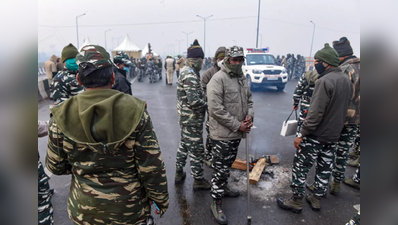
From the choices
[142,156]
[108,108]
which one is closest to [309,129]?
[142,156]

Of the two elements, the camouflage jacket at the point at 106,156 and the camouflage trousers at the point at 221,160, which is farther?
the camouflage trousers at the point at 221,160

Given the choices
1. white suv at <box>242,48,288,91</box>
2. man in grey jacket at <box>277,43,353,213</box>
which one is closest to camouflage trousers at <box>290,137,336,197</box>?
man in grey jacket at <box>277,43,353,213</box>

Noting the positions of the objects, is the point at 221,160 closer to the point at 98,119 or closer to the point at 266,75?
the point at 98,119

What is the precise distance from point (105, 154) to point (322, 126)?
257 centimetres

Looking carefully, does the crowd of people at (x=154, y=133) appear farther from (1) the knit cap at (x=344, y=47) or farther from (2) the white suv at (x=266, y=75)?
(2) the white suv at (x=266, y=75)

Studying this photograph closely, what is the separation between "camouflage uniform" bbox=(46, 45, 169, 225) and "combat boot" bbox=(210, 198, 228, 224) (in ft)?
4.83

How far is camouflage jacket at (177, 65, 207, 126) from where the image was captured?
3.35 metres

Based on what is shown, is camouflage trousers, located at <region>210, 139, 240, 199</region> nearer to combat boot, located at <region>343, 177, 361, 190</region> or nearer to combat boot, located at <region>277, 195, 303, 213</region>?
combat boot, located at <region>277, 195, 303, 213</region>

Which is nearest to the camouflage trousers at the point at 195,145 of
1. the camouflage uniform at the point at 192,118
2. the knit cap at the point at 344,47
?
the camouflage uniform at the point at 192,118

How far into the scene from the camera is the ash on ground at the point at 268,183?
3590mm

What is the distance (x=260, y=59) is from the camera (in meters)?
15.0
